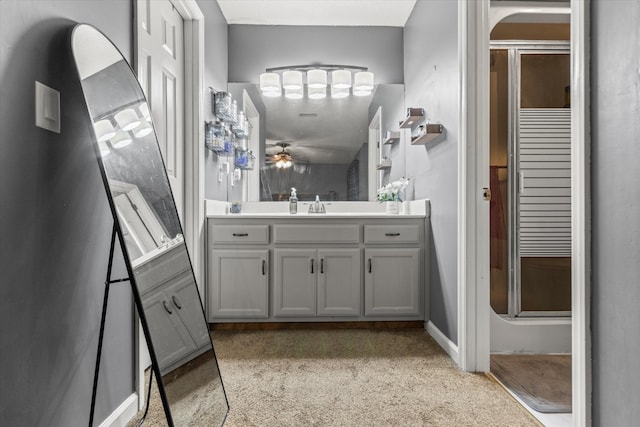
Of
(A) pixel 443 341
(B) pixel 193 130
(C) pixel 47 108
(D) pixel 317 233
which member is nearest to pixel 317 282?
(D) pixel 317 233

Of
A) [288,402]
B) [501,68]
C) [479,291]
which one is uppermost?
[501,68]

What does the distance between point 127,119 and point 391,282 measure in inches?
80.2

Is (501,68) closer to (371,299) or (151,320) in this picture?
(371,299)

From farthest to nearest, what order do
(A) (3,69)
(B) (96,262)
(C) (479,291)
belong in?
1. (C) (479,291)
2. (B) (96,262)
3. (A) (3,69)

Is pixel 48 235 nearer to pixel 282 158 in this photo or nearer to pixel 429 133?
pixel 429 133

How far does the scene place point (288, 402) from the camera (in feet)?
5.66

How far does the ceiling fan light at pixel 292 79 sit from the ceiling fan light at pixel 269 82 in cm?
6

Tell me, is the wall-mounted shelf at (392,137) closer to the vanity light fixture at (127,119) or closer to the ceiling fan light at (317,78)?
the ceiling fan light at (317,78)

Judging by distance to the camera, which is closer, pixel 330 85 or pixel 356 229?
pixel 356 229

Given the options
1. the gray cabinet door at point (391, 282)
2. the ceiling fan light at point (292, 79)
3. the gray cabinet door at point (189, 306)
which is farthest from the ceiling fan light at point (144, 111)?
the ceiling fan light at point (292, 79)

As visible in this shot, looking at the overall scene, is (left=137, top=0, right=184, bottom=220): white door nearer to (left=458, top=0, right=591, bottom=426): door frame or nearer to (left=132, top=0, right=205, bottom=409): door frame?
(left=132, top=0, right=205, bottom=409): door frame

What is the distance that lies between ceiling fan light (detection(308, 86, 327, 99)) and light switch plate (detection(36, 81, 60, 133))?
8.24ft

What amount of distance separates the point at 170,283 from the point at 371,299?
1.70 meters

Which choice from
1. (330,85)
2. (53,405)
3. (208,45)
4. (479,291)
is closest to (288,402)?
(53,405)
